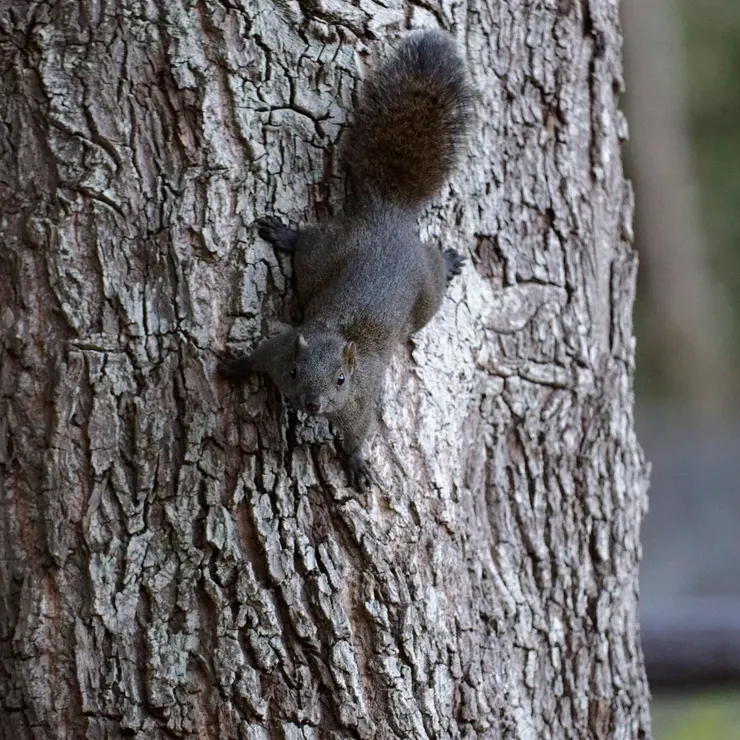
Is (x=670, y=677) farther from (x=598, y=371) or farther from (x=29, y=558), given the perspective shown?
(x=29, y=558)

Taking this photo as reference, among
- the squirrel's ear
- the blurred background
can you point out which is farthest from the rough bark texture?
the blurred background

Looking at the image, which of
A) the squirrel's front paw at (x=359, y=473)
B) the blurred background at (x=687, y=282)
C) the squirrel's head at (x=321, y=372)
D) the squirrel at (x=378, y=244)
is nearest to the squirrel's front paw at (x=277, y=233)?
the squirrel at (x=378, y=244)

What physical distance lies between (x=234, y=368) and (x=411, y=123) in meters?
1.04

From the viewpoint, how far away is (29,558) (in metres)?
2.68

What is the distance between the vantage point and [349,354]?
117 inches

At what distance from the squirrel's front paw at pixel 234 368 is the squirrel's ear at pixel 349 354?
0.34 m

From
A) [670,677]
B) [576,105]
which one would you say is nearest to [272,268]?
[576,105]

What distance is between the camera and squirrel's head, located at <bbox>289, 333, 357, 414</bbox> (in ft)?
9.03

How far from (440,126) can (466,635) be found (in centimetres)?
158

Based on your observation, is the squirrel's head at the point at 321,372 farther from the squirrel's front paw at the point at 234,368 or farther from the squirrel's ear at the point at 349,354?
the squirrel's front paw at the point at 234,368

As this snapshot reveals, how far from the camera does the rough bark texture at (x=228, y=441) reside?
8.50ft

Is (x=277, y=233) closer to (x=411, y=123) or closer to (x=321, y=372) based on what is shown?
(x=321, y=372)

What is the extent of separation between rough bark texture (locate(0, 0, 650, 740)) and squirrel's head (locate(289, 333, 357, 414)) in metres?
0.09

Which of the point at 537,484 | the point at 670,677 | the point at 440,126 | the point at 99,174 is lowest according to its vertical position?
the point at 670,677
